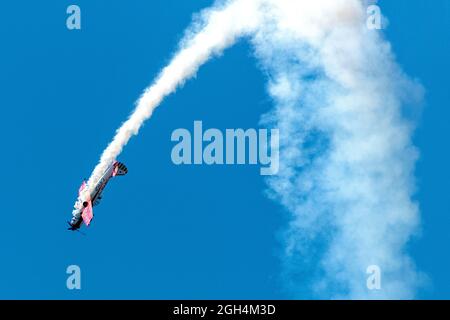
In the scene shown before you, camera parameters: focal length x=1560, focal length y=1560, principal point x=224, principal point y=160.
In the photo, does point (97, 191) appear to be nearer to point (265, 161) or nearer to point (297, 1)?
point (265, 161)

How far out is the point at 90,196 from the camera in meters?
77.4

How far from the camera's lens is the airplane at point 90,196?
254 ft

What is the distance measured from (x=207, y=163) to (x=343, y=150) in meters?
6.94

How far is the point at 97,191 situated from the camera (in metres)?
77.6

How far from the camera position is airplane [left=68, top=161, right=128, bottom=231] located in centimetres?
7744
